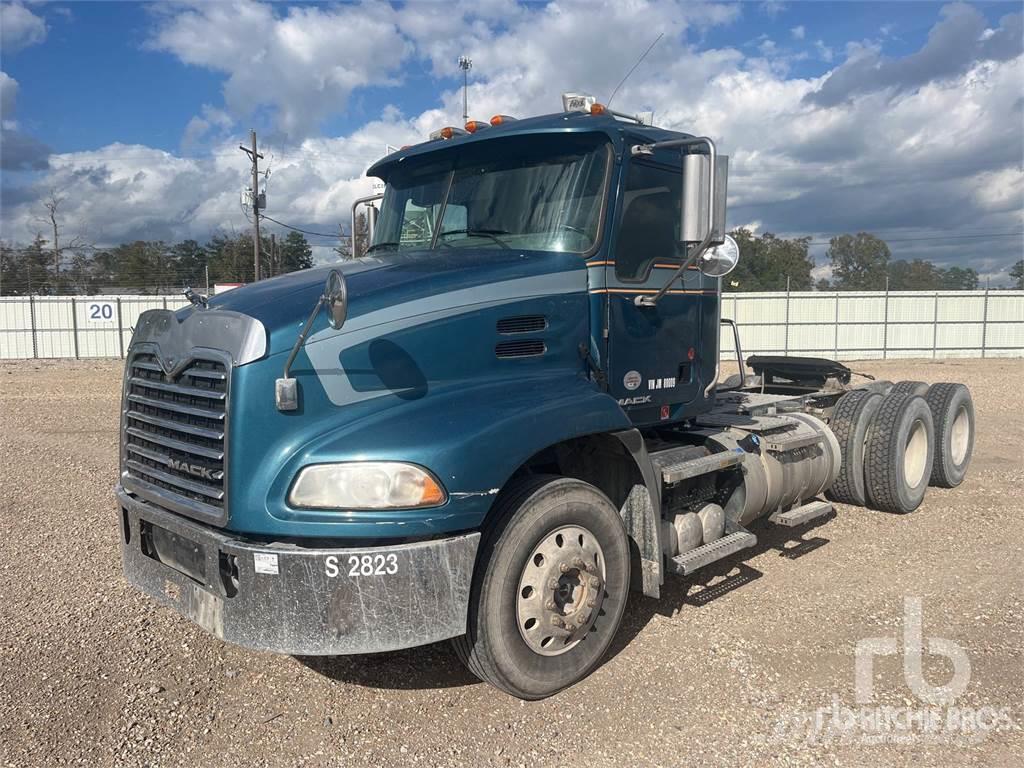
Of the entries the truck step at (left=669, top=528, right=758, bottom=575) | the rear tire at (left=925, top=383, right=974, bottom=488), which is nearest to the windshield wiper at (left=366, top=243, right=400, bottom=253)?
the truck step at (left=669, top=528, right=758, bottom=575)

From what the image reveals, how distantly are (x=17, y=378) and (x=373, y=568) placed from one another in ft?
70.1

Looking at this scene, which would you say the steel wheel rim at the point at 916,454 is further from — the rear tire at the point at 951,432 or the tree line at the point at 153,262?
the tree line at the point at 153,262

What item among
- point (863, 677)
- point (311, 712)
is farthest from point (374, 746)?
point (863, 677)

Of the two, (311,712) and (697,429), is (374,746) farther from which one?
(697,429)

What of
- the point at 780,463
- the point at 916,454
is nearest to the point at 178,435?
the point at 780,463

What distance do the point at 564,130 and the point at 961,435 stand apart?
6.32 metres

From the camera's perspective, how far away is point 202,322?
11.7 ft

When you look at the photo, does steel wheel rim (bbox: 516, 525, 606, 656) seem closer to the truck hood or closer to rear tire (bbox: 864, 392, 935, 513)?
the truck hood

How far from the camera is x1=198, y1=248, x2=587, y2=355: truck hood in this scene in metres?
3.42

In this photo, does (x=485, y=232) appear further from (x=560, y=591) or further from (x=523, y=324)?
(x=560, y=591)

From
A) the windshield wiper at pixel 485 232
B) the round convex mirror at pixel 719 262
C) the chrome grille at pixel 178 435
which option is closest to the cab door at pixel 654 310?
the round convex mirror at pixel 719 262

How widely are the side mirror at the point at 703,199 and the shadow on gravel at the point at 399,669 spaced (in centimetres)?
256

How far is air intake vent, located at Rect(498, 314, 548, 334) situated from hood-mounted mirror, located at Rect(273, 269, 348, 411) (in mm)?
929

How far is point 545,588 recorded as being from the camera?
368 centimetres
